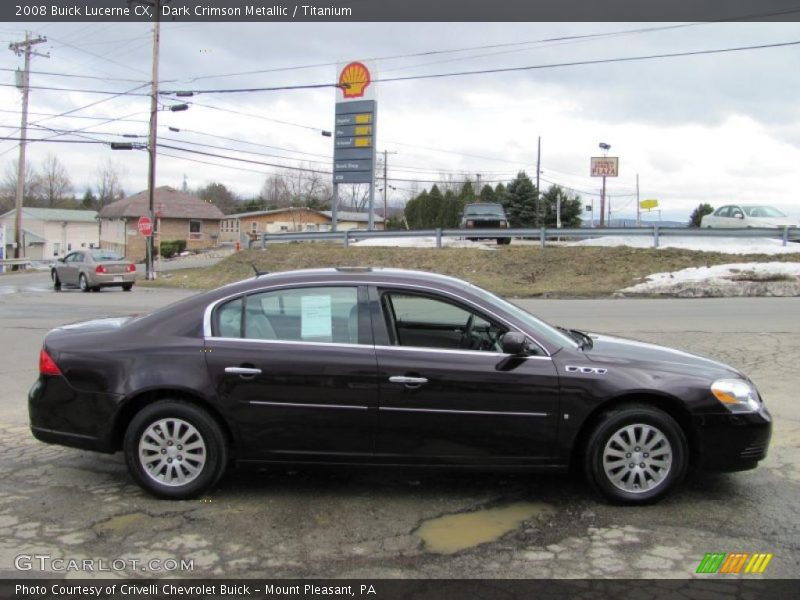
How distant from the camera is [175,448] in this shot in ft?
13.8

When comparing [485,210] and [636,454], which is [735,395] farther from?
[485,210]

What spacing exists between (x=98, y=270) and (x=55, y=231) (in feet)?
206

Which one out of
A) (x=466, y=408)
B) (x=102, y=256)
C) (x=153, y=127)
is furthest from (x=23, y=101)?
(x=466, y=408)

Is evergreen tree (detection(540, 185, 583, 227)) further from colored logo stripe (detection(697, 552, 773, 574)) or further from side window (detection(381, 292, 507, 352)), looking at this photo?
colored logo stripe (detection(697, 552, 773, 574))

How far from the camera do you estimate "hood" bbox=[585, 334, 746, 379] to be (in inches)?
166

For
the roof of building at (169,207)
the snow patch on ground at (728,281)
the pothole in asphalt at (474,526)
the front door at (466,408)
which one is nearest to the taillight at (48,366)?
the front door at (466,408)

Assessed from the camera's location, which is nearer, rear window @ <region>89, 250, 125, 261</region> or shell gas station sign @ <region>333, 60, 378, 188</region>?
rear window @ <region>89, 250, 125, 261</region>

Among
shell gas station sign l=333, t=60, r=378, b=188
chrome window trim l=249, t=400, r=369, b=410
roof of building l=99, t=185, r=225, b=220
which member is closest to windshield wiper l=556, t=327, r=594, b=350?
chrome window trim l=249, t=400, r=369, b=410

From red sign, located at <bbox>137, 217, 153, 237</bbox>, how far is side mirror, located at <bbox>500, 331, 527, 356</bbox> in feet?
90.9

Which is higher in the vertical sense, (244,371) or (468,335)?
(468,335)

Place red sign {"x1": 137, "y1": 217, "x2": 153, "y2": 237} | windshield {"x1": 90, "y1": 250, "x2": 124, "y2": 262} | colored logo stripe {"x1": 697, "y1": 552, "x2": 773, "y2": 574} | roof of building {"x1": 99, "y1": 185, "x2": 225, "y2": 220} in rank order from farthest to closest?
roof of building {"x1": 99, "y1": 185, "x2": 225, "y2": 220}, red sign {"x1": 137, "y1": 217, "x2": 153, "y2": 237}, windshield {"x1": 90, "y1": 250, "x2": 124, "y2": 262}, colored logo stripe {"x1": 697, "y1": 552, "x2": 773, "y2": 574}

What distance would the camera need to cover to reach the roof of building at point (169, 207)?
57.2 meters

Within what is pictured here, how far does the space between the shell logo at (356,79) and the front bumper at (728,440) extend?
91.0 ft

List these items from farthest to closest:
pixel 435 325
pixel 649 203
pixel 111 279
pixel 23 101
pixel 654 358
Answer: pixel 649 203, pixel 23 101, pixel 111 279, pixel 435 325, pixel 654 358
